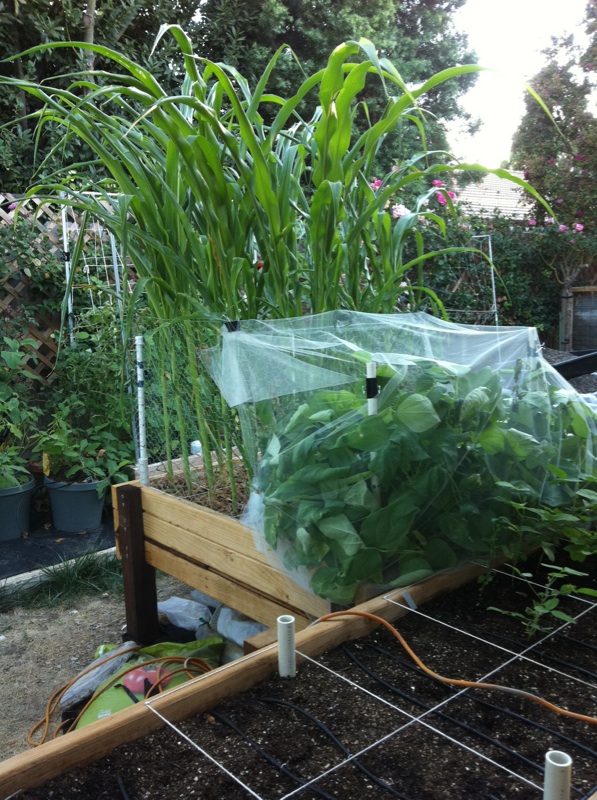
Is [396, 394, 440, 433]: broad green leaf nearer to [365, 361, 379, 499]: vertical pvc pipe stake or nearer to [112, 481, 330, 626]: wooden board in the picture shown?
[365, 361, 379, 499]: vertical pvc pipe stake

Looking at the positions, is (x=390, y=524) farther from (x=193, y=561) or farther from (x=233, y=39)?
(x=233, y=39)

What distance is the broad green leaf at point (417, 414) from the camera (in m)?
1.13

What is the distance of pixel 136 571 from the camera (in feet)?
6.58

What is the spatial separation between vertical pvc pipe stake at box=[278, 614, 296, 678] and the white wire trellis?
0.05 metres

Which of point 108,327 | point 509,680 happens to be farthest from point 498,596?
point 108,327

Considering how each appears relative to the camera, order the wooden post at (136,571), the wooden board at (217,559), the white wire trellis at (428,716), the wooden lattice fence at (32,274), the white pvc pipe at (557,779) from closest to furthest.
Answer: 1. the white pvc pipe at (557,779)
2. the white wire trellis at (428,716)
3. the wooden board at (217,559)
4. the wooden post at (136,571)
5. the wooden lattice fence at (32,274)

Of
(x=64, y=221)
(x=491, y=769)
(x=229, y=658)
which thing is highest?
(x=64, y=221)

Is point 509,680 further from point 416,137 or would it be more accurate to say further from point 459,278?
point 416,137

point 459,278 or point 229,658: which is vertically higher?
point 459,278

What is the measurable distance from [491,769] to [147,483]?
4.74 feet

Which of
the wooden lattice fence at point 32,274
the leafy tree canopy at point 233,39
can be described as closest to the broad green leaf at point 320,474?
the wooden lattice fence at point 32,274

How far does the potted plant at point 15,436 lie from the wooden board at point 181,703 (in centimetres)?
228

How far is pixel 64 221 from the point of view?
362 centimetres

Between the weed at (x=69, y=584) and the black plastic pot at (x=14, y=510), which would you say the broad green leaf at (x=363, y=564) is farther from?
the black plastic pot at (x=14, y=510)
